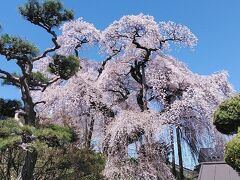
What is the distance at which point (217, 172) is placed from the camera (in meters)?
7.65

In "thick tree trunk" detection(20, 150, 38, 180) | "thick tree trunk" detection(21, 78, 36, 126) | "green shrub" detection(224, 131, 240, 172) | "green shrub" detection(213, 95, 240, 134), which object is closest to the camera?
"green shrub" detection(224, 131, 240, 172)

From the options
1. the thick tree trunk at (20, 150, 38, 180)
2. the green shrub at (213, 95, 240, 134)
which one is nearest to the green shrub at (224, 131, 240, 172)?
the green shrub at (213, 95, 240, 134)

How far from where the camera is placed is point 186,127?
12625mm

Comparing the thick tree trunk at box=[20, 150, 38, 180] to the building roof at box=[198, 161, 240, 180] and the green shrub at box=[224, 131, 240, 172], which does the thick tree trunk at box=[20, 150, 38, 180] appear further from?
the green shrub at box=[224, 131, 240, 172]

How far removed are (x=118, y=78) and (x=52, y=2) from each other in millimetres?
4672

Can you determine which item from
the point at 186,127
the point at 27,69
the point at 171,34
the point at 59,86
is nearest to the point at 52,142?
the point at 27,69

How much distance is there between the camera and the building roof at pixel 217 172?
7.50m

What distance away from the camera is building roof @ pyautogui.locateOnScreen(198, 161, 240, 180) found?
7503 mm

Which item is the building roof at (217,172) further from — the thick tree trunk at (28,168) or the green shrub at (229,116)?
Result: the thick tree trunk at (28,168)

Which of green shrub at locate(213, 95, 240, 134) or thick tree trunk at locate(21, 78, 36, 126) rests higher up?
thick tree trunk at locate(21, 78, 36, 126)

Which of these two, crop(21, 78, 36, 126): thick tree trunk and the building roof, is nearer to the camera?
the building roof

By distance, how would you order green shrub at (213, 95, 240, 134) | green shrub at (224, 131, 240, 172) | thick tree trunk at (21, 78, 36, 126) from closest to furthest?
green shrub at (224, 131, 240, 172)
green shrub at (213, 95, 240, 134)
thick tree trunk at (21, 78, 36, 126)

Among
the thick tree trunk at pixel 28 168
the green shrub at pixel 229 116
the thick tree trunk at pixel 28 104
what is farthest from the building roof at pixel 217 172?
the thick tree trunk at pixel 28 104

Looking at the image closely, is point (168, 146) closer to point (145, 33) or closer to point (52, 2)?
point (145, 33)
